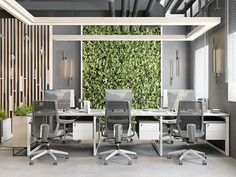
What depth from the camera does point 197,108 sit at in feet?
24.5

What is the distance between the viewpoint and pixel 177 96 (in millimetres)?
8469

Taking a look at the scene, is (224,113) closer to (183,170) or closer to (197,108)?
(197,108)

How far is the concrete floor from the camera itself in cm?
634

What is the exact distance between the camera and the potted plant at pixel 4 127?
9.75 metres

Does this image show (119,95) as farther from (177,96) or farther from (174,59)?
(174,59)

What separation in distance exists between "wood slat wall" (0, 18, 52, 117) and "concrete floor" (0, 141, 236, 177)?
3.43 meters

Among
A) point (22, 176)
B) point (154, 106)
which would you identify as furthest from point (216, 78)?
point (22, 176)

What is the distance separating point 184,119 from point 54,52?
653 cm

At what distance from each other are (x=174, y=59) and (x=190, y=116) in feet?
18.0

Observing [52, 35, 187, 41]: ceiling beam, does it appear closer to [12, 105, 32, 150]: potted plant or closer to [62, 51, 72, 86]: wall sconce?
[62, 51, 72, 86]: wall sconce

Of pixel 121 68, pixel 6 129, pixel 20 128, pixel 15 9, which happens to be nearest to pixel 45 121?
pixel 20 128

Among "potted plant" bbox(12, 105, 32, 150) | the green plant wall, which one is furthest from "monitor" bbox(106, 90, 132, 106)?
the green plant wall

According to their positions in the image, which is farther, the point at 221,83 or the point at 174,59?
the point at 174,59

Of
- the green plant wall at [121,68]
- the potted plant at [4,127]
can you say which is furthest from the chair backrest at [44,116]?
the green plant wall at [121,68]
